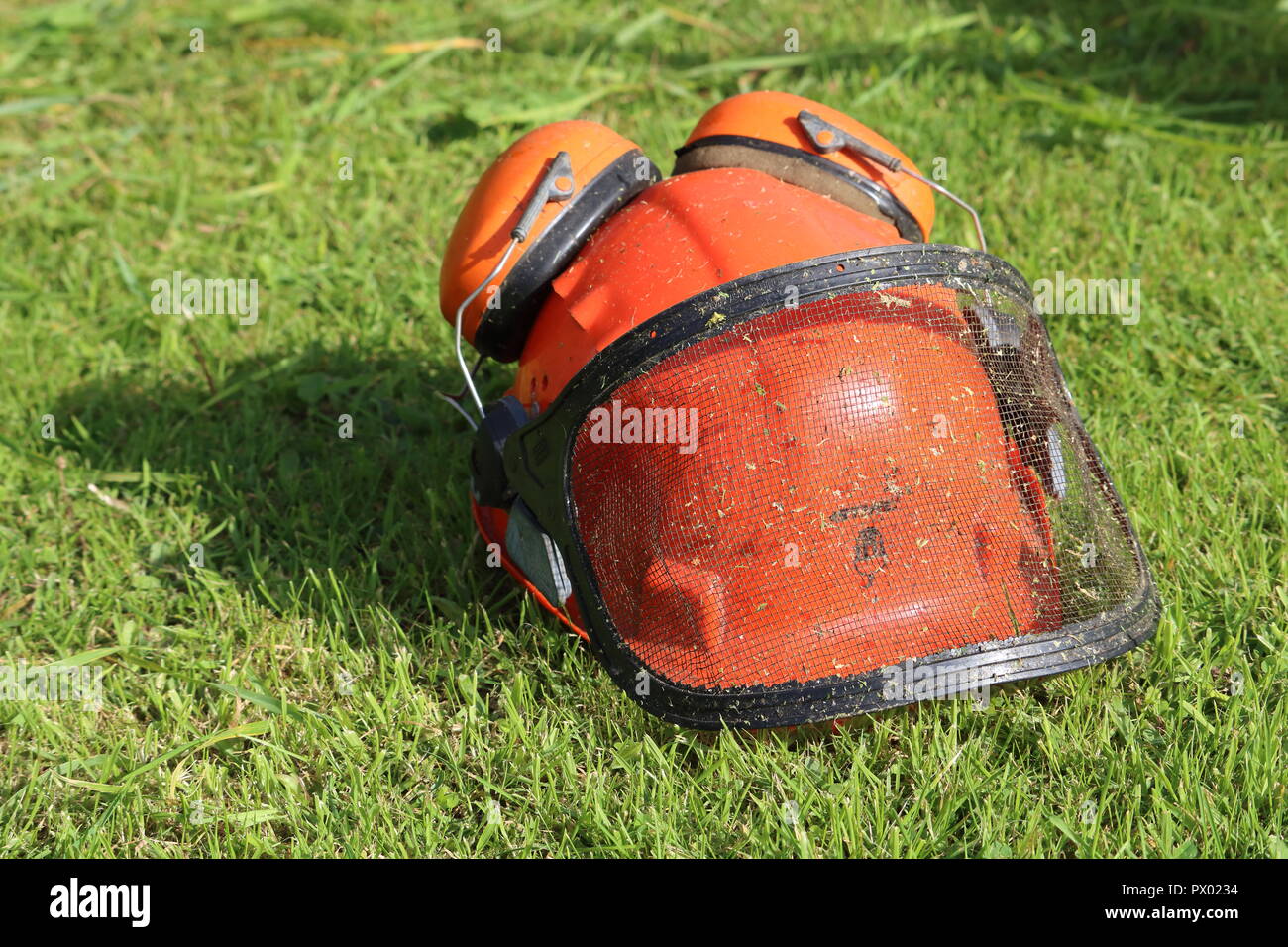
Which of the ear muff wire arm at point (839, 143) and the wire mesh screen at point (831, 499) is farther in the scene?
the ear muff wire arm at point (839, 143)

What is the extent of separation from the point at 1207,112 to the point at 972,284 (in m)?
2.94

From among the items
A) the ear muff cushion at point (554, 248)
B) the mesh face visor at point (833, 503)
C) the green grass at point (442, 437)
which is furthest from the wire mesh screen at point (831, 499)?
the ear muff cushion at point (554, 248)

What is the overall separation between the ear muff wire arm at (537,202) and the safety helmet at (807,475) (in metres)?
0.17

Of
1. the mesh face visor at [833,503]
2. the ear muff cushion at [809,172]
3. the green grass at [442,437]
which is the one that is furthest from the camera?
the ear muff cushion at [809,172]

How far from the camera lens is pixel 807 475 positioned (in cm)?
231

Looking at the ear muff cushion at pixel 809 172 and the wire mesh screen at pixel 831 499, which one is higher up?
the ear muff cushion at pixel 809 172

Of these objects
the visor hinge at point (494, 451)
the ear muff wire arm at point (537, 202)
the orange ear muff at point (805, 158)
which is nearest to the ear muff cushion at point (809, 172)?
the orange ear muff at point (805, 158)

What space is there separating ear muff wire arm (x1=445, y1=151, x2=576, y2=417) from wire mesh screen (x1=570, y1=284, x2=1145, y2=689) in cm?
49

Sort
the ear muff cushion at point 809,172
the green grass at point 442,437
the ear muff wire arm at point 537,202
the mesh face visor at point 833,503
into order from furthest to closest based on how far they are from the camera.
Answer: the ear muff cushion at point 809,172, the ear muff wire arm at point 537,202, the green grass at point 442,437, the mesh face visor at point 833,503

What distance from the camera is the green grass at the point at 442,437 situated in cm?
254

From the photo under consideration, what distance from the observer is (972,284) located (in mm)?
2420

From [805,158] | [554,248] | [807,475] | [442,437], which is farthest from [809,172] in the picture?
[442,437]

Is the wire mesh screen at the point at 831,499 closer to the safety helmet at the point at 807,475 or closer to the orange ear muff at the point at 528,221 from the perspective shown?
the safety helmet at the point at 807,475

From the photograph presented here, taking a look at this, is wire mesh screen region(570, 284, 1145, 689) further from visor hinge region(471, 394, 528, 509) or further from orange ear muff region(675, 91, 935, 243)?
orange ear muff region(675, 91, 935, 243)
